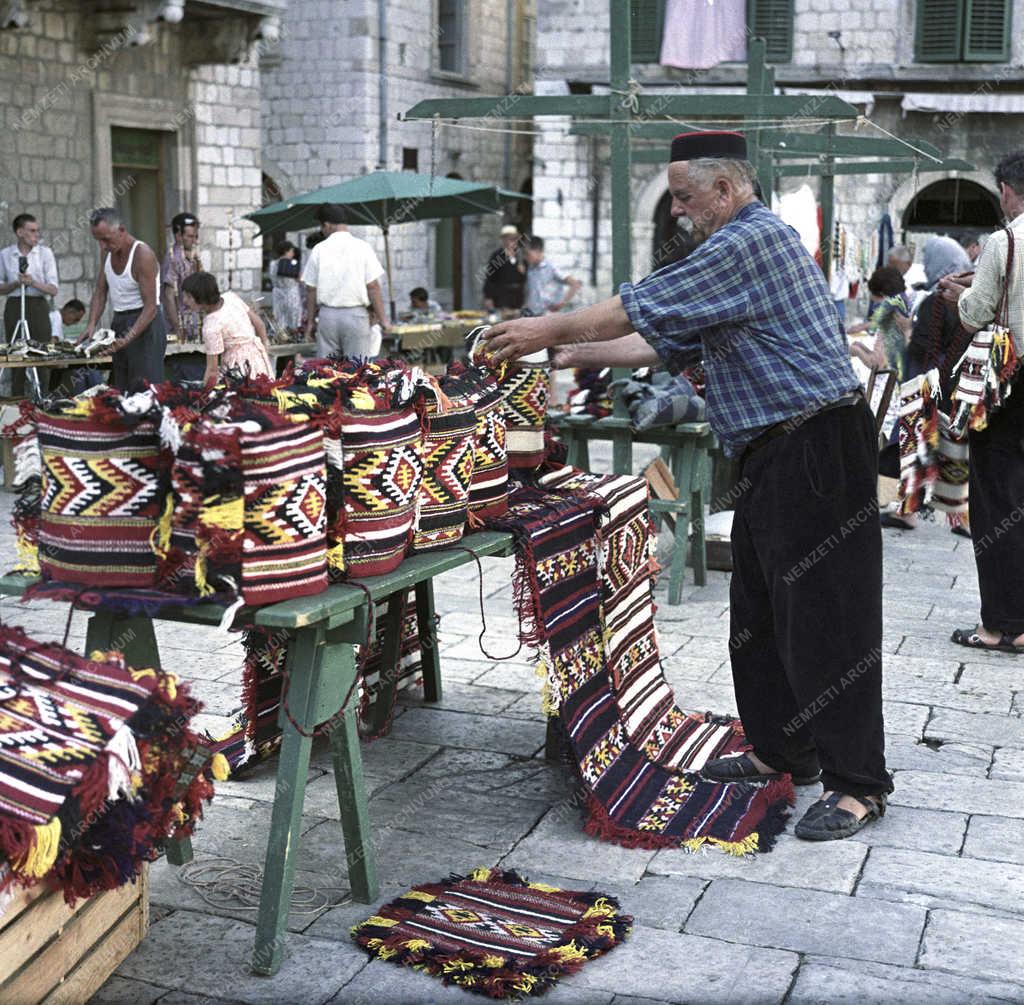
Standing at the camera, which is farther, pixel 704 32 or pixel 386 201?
pixel 704 32

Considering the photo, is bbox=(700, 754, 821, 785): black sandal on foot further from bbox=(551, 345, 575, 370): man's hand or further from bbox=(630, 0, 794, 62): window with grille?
bbox=(630, 0, 794, 62): window with grille

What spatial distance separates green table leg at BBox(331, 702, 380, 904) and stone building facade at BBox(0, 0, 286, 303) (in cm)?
1216

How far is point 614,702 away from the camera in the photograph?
433 centimetres

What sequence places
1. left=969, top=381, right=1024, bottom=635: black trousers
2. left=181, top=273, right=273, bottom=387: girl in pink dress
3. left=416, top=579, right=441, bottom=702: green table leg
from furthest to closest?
left=181, top=273, right=273, bottom=387: girl in pink dress < left=969, top=381, right=1024, bottom=635: black trousers < left=416, top=579, right=441, bottom=702: green table leg

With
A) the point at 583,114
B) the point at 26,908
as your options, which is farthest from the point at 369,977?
the point at 583,114

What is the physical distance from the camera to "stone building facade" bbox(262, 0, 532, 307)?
22406mm

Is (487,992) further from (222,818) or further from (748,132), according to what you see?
(748,132)

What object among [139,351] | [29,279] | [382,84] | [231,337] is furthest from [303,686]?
[382,84]

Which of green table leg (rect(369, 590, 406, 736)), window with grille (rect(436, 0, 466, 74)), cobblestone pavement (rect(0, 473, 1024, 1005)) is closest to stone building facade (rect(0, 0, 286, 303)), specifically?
window with grille (rect(436, 0, 466, 74))

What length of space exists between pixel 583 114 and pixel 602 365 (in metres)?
2.99

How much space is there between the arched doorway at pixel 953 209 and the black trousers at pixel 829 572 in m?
18.2

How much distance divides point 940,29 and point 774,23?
7.57 ft

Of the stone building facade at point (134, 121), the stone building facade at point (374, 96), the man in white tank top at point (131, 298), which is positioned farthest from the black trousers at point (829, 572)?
the stone building facade at point (374, 96)

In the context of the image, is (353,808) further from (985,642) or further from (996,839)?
(985,642)
